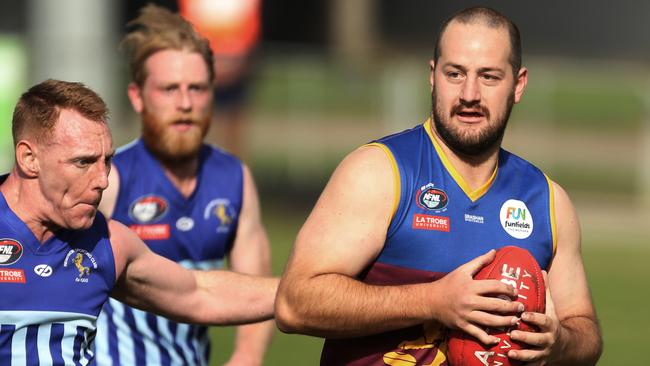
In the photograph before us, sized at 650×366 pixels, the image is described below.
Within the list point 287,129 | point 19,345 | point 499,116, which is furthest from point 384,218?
point 287,129

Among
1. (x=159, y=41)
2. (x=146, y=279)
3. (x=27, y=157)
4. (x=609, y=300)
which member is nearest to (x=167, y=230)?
(x=159, y=41)

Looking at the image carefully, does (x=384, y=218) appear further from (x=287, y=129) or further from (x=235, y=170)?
(x=287, y=129)

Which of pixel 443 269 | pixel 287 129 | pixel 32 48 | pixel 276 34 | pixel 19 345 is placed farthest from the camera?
pixel 276 34

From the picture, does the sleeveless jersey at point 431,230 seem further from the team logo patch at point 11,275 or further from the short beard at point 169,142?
the short beard at point 169,142

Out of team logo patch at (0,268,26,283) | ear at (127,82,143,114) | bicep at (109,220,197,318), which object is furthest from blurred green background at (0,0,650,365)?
team logo patch at (0,268,26,283)

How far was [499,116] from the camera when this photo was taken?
16.7 ft

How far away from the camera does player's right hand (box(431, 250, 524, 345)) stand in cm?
461

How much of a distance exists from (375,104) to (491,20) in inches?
820

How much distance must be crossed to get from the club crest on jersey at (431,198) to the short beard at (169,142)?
6.69 ft

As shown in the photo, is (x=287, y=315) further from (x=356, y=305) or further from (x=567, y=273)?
(x=567, y=273)

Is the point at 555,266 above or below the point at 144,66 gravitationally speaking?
below

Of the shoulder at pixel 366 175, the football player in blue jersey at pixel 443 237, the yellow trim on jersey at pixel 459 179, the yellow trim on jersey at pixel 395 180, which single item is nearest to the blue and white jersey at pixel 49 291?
the football player in blue jersey at pixel 443 237

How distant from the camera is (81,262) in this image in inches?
192

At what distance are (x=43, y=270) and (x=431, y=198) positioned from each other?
59.5 inches
